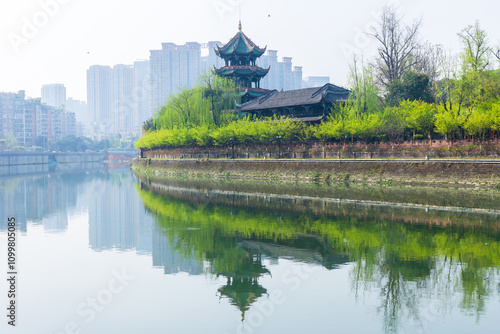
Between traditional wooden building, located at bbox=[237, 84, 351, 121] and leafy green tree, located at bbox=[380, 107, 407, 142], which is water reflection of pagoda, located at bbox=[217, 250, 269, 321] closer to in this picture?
leafy green tree, located at bbox=[380, 107, 407, 142]

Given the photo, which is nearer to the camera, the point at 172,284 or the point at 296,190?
the point at 172,284

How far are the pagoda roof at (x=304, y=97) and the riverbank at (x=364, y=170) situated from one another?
7058 mm

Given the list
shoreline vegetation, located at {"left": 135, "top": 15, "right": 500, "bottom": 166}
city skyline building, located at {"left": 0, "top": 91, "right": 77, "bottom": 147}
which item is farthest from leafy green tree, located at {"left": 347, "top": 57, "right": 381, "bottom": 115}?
city skyline building, located at {"left": 0, "top": 91, "right": 77, "bottom": 147}

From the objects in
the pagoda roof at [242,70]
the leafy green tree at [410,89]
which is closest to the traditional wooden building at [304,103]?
the leafy green tree at [410,89]

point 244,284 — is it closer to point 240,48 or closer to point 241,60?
point 240,48

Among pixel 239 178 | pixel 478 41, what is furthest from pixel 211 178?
pixel 478 41

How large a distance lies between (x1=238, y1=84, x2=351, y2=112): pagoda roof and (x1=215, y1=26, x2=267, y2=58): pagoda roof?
11.5 metres

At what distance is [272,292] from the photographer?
1274cm

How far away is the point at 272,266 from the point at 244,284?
6.33 ft

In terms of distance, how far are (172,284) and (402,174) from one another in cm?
2561

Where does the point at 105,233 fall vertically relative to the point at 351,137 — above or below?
below

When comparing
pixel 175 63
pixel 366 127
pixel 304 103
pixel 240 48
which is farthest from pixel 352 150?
pixel 175 63

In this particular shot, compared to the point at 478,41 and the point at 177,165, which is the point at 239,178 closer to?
the point at 177,165

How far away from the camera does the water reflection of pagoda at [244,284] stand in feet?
40.0
